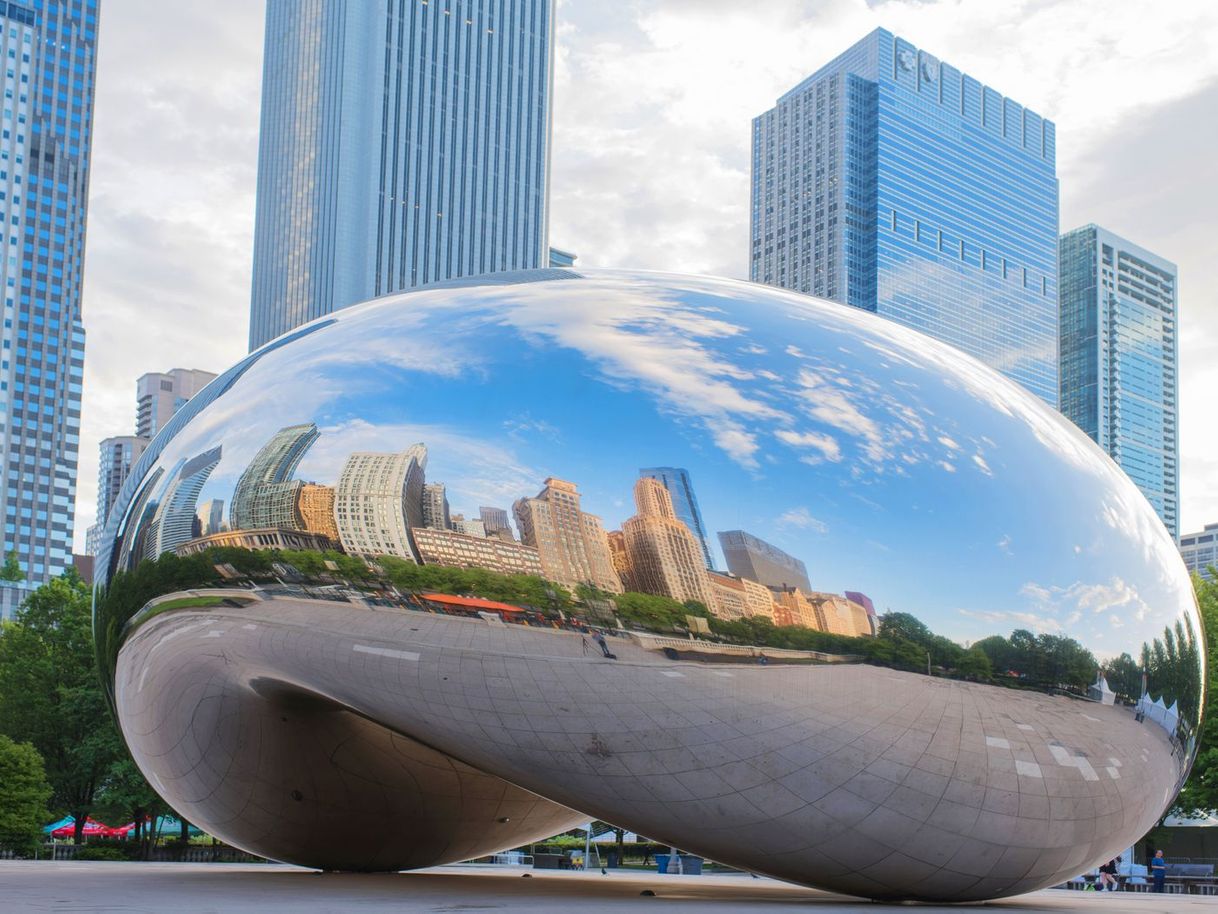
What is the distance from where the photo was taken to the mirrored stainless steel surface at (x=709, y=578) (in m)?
10.4

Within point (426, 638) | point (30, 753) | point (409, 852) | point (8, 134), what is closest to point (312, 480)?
point (426, 638)

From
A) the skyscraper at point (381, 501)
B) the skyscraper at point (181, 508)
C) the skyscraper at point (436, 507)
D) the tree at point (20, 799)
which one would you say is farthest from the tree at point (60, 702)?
the skyscraper at point (436, 507)

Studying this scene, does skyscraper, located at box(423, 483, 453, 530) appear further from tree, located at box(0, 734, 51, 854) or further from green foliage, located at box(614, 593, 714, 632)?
tree, located at box(0, 734, 51, 854)

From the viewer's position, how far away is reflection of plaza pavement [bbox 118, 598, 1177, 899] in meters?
10.4

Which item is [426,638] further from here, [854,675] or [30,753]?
[30,753]

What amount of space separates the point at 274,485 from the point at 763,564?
400 cm

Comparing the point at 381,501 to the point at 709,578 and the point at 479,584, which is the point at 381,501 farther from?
the point at 709,578

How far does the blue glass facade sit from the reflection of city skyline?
15216 cm

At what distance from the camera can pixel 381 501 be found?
10875 mm

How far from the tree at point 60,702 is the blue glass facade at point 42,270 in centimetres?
11729

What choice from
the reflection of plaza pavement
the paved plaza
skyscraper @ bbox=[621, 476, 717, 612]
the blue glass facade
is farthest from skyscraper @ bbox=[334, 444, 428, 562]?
the blue glass facade

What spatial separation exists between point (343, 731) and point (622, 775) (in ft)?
12.6

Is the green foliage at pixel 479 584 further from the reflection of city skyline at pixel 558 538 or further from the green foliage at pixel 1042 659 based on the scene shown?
the green foliage at pixel 1042 659

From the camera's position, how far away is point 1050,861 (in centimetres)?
1146
